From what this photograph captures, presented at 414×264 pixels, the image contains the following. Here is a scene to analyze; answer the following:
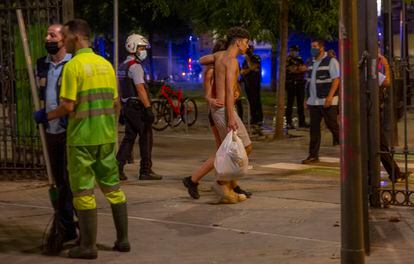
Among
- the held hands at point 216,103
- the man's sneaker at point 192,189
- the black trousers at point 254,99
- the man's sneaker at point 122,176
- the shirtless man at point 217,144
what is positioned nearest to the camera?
the held hands at point 216,103

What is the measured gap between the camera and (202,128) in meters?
18.0

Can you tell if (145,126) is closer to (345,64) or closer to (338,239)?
(338,239)

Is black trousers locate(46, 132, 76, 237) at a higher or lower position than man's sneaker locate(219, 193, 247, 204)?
higher

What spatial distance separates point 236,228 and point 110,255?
1426mm

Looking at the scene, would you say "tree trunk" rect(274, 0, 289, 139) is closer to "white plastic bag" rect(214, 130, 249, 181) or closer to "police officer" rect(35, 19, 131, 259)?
"white plastic bag" rect(214, 130, 249, 181)

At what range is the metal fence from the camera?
395 inches

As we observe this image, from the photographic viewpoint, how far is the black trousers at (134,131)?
10281 mm

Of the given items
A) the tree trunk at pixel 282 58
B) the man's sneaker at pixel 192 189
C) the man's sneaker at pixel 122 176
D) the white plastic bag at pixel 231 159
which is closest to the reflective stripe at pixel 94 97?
the white plastic bag at pixel 231 159

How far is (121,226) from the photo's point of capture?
6.72 m

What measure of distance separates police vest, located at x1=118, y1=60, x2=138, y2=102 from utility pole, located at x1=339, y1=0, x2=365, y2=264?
4790 mm

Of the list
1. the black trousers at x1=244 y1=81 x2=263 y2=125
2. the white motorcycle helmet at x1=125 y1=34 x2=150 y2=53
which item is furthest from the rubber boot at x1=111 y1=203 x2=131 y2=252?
the black trousers at x1=244 y1=81 x2=263 y2=125

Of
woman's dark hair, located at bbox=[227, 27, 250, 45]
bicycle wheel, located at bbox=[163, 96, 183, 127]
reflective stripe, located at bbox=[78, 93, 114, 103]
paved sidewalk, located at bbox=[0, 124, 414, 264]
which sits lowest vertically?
paved sidewalk, located at bbox=[0, 124, 414, 264]

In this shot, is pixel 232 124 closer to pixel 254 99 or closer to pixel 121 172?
pixel 121 172

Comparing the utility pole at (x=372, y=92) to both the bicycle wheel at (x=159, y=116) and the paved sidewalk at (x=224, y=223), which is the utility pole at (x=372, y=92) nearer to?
the paved sidewalk at (x=224, y=223)
